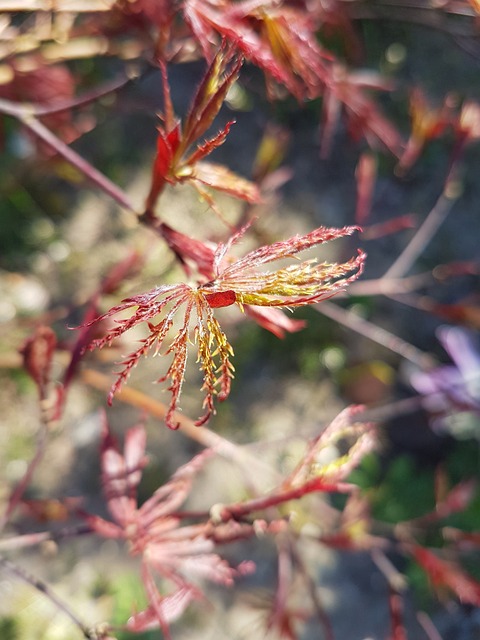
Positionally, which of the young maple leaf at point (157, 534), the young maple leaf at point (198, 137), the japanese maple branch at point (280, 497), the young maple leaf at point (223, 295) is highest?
the young maple leaf at point (198, 137)

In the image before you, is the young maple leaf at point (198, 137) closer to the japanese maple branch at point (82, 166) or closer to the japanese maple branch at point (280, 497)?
the japanese maple branch at point (82, 166)

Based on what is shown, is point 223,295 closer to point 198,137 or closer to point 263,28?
point 198,137

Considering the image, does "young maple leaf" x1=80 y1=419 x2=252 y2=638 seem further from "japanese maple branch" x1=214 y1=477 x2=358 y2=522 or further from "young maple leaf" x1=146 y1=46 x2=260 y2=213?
"young maple leaf" x1=146 y1=46 x2=260 y2=213

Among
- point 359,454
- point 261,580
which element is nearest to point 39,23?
point 359,454

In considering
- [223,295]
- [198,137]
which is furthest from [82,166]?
[223,295]

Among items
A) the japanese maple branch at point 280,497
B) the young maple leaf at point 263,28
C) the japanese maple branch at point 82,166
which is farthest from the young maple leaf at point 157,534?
the young maple leaf at point 263,28

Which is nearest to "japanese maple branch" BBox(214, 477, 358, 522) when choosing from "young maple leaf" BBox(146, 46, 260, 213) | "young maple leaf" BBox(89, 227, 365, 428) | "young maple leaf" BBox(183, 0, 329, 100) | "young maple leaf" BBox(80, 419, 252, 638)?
"young maple leaf" BBox(80, 419, 252, 638)
